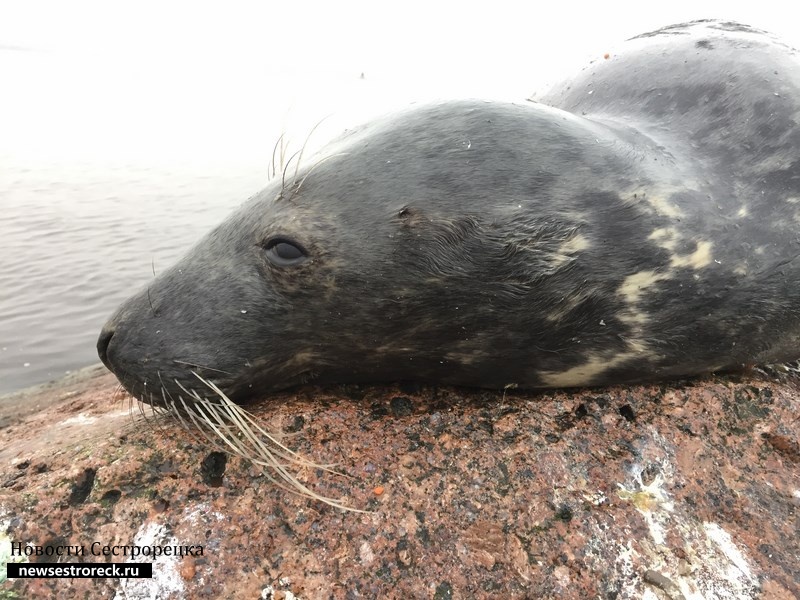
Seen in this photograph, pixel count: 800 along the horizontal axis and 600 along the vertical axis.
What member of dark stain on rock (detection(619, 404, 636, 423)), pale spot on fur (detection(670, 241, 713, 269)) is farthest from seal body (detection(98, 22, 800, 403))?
dark stain on rock (detection(619, 404, 636, 423))

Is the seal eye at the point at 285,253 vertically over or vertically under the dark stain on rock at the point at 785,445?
over

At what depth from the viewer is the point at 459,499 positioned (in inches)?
71.7

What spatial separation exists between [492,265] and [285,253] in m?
0.71

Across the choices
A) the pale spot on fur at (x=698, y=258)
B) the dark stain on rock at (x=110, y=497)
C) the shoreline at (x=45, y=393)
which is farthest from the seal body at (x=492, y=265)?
the shoreline at (x=45, y=393)

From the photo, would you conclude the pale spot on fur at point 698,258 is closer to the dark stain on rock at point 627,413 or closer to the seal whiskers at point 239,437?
the dark stain on rock at point 627,413

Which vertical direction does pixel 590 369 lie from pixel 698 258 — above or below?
below

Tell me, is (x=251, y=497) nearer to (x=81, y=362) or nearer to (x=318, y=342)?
(x=318, y=342)

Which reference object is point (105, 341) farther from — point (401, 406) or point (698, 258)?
point (698, 258)

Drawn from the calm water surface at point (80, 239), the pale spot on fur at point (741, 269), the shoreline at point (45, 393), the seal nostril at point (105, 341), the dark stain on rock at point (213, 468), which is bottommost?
the calm water surface at point (80, 239)

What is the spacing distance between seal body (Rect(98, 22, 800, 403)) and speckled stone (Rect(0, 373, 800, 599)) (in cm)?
16

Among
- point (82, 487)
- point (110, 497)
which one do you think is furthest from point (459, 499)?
point (82, 487)

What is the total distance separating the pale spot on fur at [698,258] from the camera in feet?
6.54

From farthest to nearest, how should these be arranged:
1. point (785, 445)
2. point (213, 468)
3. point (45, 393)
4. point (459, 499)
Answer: point (45, 393), point (785, 445), point (213, 468), point (459, 499)

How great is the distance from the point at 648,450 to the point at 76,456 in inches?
77.7
